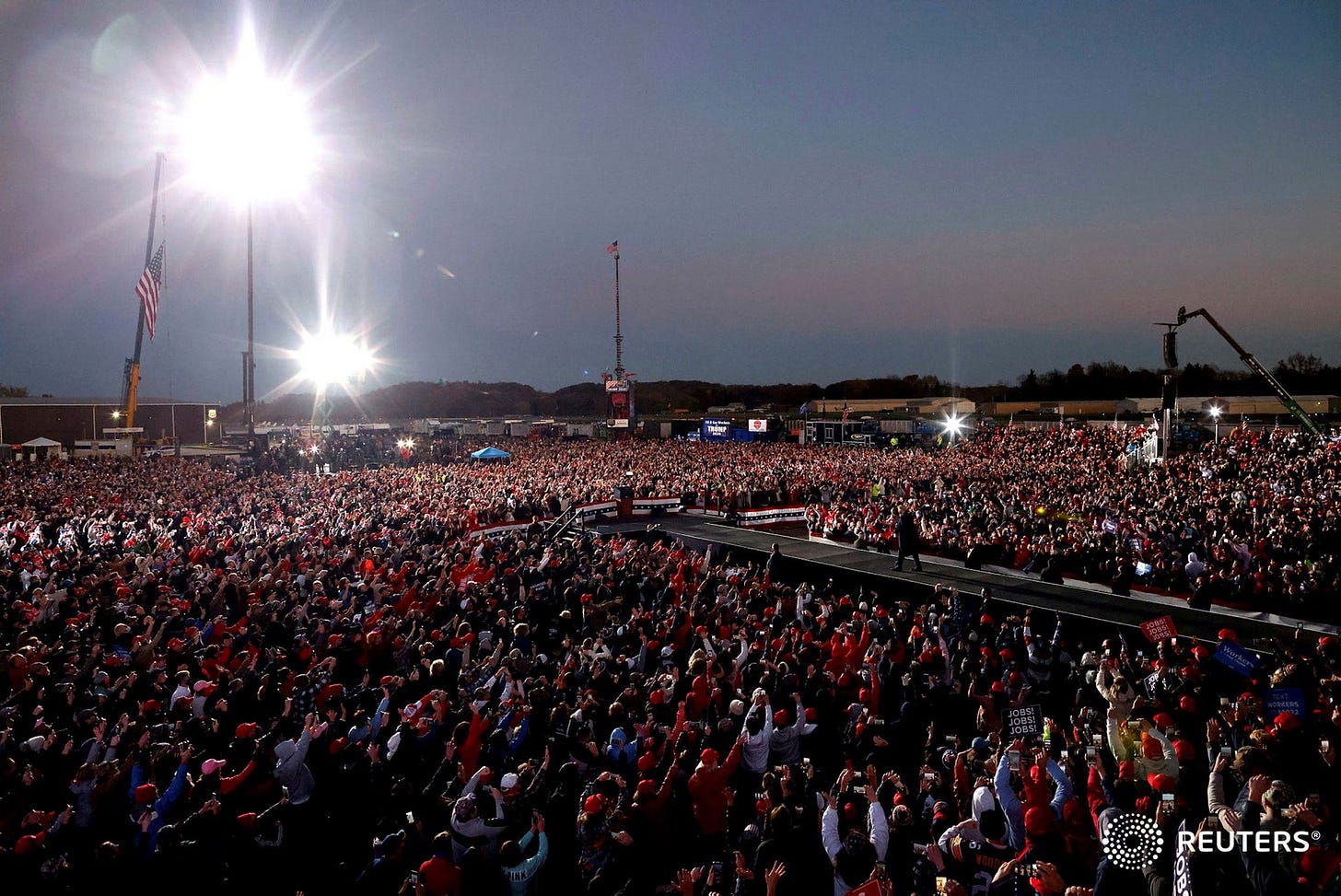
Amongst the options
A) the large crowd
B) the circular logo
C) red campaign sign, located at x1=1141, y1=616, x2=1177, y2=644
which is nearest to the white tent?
the large crowd

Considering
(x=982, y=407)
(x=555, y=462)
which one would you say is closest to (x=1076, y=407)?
(x=982, y=407)

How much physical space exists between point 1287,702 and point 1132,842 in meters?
3.07

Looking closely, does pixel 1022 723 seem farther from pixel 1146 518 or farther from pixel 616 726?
pixel 1146 518

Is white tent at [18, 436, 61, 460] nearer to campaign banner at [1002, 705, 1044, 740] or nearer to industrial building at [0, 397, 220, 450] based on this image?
industrial building at [0, 397, 220, 450]

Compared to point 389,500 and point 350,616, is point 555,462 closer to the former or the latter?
point 389,500

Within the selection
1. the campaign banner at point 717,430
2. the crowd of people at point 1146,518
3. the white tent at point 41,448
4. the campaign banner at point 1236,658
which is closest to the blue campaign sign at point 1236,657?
the campaign banner at point 1236,658

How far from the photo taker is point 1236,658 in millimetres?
8016

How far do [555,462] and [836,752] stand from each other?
93.9 feet

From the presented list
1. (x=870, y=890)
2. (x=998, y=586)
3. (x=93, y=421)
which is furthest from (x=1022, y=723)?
(x=93, y=421)

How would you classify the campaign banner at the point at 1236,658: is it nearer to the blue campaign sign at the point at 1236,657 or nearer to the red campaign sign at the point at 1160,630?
the blue campaign sign at the point at 1236,657

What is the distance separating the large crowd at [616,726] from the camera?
5.01 meters

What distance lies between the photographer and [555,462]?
117ft

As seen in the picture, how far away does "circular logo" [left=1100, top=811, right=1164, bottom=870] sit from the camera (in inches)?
176

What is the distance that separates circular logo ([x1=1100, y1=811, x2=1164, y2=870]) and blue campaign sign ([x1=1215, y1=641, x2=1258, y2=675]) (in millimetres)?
4460
